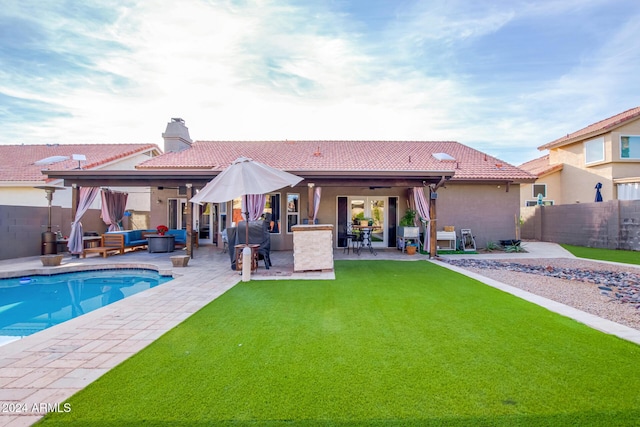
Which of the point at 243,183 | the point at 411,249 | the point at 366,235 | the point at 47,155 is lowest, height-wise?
the point at 411,249

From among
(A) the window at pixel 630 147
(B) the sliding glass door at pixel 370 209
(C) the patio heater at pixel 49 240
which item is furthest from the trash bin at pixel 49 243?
(A) the window at pixel 630 147

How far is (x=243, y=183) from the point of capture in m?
6.73

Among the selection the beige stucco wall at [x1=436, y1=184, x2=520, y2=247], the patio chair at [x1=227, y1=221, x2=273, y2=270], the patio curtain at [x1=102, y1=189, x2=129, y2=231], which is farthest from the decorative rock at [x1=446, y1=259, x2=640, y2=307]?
the patio curtain at [x1=102, y1=189, x2=129, y2=231]

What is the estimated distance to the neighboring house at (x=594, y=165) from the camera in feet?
46.2

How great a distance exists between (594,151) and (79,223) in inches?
860

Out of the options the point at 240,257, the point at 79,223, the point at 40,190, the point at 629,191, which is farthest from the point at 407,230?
the point at 40,190

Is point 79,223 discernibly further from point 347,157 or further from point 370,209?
point 347,157

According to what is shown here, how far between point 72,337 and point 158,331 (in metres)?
0.91

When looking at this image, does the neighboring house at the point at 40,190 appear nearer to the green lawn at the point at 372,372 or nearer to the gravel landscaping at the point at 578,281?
the green lawn at the point at 372,372

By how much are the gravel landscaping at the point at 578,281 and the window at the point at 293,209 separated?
5760 millimetres

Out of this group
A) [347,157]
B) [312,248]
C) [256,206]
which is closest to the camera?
[312,248]

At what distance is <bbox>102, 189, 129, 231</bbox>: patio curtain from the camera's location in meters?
12.1

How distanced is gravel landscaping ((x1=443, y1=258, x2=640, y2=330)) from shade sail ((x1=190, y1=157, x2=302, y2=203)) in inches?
208

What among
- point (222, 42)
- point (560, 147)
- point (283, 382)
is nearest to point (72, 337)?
point (283, 382)
